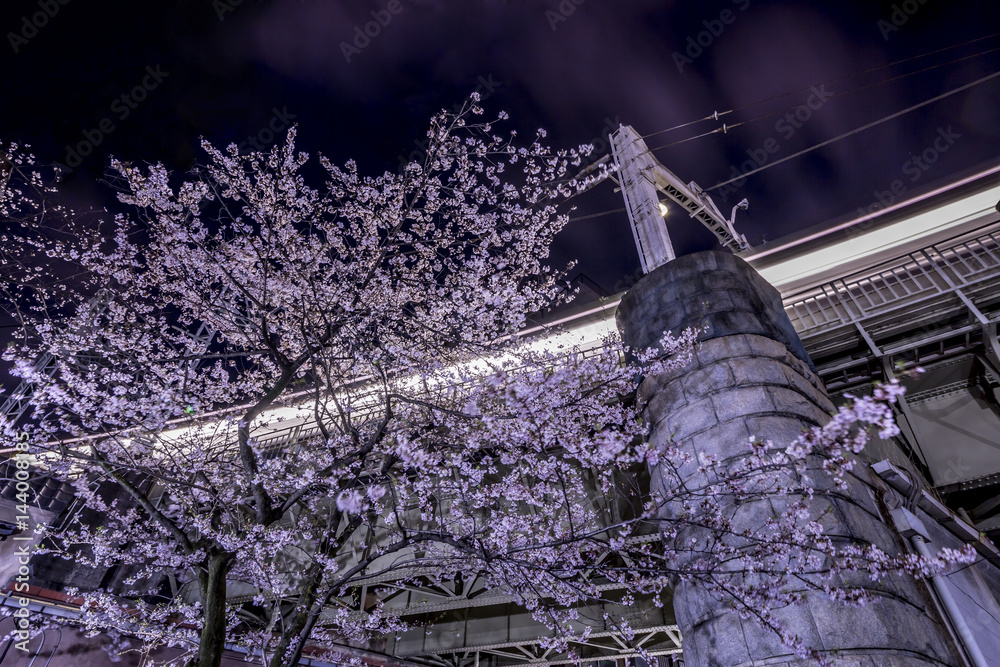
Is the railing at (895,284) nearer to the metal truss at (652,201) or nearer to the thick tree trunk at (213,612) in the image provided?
the metal truss at (652,201)

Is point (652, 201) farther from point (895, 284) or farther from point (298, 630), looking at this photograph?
point (298, 630)

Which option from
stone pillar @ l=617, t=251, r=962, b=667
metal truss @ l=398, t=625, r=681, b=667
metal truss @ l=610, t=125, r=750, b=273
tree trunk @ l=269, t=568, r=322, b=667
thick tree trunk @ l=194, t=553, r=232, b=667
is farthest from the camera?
metal truss @ l=610, t=125, r=750, b=273

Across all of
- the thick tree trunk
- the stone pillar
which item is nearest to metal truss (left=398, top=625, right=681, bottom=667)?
the stone pillar

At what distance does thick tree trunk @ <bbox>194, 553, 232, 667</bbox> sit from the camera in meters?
7.16

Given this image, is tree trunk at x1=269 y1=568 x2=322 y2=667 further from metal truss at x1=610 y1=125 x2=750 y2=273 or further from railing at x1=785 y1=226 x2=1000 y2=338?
railing at x1=785 y1=226 x2=1000 y2=338

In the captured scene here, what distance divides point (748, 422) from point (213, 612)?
968 centimetres

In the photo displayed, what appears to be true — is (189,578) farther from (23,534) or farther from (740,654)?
(740,654)

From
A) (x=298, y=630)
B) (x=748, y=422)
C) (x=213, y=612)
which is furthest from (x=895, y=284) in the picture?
(x=213, y=612)

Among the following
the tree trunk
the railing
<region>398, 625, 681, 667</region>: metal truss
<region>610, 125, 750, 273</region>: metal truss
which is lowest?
the tree trunk

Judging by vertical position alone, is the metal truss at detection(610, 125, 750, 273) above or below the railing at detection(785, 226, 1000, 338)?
above

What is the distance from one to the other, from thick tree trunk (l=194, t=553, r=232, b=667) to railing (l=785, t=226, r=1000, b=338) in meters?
14.9

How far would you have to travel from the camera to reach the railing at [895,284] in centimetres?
1306

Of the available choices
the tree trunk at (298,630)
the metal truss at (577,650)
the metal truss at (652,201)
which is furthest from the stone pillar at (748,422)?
the tree trunk at (298,630)

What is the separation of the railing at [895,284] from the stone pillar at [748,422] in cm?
363
